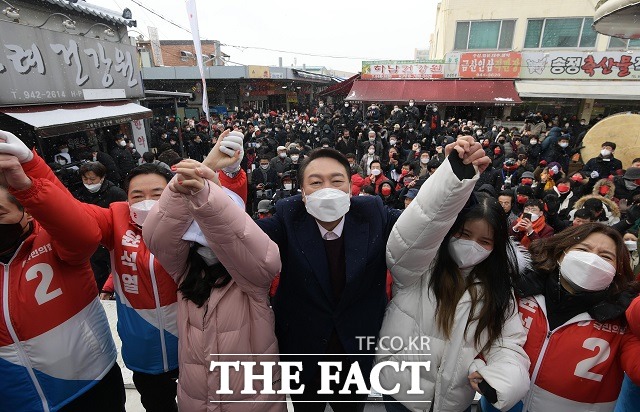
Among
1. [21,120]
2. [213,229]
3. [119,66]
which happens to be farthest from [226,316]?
[119,66]

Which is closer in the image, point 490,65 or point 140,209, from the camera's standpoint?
point 140,209

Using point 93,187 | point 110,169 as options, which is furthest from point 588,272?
point 110,169

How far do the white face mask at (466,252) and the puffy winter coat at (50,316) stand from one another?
5.39 ft

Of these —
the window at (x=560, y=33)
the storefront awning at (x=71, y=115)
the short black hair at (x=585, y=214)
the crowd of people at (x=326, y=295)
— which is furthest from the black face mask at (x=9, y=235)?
the window at (x=560, y=33)

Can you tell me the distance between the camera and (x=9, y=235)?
4.94 ft

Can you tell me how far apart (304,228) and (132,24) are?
13.0 m

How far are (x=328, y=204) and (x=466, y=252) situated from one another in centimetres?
65

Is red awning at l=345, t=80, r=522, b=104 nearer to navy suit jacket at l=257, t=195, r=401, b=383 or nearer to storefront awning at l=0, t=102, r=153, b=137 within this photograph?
storefront awning at l=0, t=102, r=153, b=137

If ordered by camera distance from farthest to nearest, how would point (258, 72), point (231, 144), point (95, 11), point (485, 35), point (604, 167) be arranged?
point (258, 72), point (485, 35), point (95, 11), point (604, 167), point (231, 144)

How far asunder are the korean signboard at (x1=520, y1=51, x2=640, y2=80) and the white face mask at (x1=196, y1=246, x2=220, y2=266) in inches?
689

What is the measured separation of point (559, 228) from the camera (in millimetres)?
4027

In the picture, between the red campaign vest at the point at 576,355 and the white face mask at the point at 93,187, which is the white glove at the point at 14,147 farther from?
the white face mask at the point at 93,187

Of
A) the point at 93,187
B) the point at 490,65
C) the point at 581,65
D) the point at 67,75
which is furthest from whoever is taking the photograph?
the point at 490,65

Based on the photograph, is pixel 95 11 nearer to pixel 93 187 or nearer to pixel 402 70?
pixel 93 187
